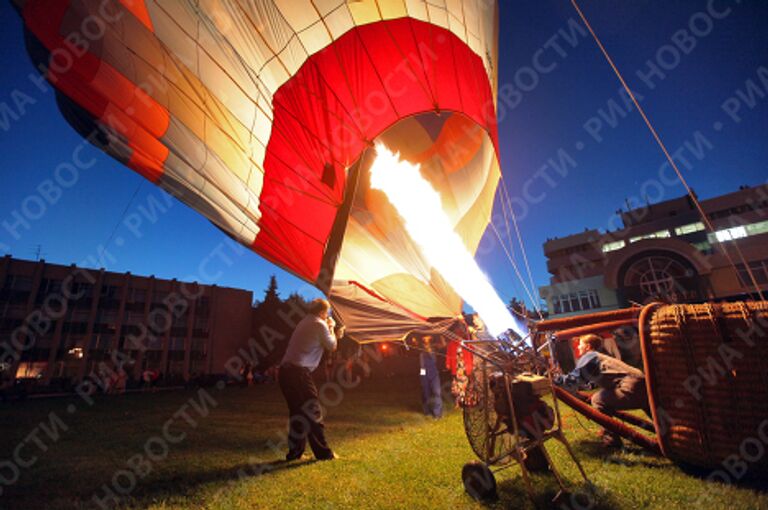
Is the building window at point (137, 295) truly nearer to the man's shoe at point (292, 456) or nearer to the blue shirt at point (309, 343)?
the blue shirt at point (309, 343)

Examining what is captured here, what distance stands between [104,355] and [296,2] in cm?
5193

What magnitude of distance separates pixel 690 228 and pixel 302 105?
4430cm

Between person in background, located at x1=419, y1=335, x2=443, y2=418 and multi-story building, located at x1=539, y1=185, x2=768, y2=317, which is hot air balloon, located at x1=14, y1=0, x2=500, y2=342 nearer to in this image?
person in background, located at x1=419, y1=335, x2=443, y2=418

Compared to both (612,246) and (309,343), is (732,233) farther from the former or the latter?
(309,343)

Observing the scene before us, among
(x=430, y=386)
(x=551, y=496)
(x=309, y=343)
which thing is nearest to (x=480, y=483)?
(x=551, y=496)

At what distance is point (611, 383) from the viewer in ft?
13.7

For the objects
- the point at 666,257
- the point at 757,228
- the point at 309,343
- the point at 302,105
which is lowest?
the point at 309,343

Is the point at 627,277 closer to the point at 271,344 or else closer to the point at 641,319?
the point at 641,319

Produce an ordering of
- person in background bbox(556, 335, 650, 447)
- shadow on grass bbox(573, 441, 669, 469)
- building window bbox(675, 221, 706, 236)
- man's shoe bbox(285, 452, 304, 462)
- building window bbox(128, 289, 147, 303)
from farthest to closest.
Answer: building window bbox(128, 289, 147, 303) → building window bbox(675, 221, 706, 236) → man's shoe bbox(285, 452, 304, 462) → person in background bbox(556, 335, 650, 447) → shadow on grass bbox(573, 441, 669, 469)

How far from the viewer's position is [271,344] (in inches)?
1834

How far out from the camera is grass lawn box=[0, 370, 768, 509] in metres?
2.96

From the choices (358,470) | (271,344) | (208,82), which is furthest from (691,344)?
(271,344)

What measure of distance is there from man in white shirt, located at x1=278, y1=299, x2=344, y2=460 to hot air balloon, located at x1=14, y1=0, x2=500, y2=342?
1.67 ft

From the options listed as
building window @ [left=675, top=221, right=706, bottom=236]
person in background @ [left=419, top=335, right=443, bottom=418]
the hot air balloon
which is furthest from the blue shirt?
building window @ [left=675, top=221, right=706, bottom=236]
